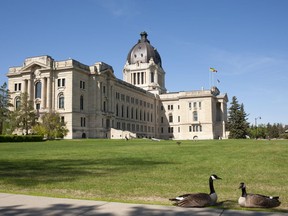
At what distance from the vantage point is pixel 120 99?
348 feet

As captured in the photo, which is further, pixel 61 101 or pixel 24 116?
pixel 61 101

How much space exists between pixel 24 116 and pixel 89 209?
70.4m

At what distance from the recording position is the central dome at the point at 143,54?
13825cm

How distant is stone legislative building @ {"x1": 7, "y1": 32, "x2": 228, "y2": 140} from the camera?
8244cm

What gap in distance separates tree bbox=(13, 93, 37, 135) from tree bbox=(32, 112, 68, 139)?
14.7ft

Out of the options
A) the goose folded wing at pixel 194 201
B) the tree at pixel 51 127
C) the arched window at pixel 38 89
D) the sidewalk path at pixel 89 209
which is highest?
the arched window at pixel 38 89

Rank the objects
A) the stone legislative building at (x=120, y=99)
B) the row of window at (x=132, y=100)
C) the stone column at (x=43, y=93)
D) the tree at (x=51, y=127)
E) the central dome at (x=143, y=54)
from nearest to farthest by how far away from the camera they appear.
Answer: the tree at (x=51, y=127) → the stone legislative building at (x=120, y=99) → the stone column at (x=43, y=93) → the row of window at (x=132, y=100) → the central dome at (x=143, y=54)

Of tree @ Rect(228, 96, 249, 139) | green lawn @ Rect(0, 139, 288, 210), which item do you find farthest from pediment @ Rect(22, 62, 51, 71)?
green lawn @ Rect(0, 139, 288, 210)

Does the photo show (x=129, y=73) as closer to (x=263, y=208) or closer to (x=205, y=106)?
(x=205, y=106)

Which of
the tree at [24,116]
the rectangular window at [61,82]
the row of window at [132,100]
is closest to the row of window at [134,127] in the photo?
the row of window at [132,100]

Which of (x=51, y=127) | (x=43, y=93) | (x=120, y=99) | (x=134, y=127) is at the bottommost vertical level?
(x=51, y=127)

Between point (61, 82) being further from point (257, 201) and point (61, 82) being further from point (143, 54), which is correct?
point (257, 201)

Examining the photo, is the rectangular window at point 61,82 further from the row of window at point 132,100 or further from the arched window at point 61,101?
the row of window at point 132,100

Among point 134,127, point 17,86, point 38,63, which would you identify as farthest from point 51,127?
point 134,127
